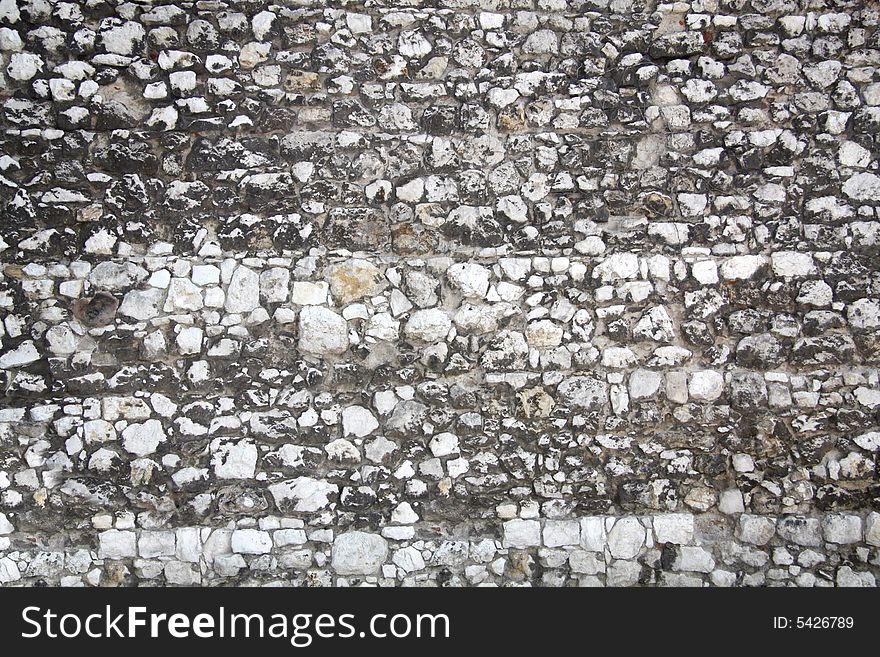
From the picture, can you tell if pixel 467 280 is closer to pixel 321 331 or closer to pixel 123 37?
pixel 321 331

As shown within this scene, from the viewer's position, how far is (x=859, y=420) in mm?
3414

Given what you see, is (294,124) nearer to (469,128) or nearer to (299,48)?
(299,48)

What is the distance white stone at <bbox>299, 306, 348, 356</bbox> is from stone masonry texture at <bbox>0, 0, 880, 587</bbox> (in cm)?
2

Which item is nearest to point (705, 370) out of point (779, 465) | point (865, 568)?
point (779, 465)

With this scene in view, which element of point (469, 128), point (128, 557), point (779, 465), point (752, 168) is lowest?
point (128, 557)

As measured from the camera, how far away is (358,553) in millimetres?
3342

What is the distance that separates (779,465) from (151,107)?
3.51 metres

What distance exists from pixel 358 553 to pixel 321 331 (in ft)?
3.54

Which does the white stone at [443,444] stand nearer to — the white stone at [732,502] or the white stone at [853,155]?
the white stone at [732,502]

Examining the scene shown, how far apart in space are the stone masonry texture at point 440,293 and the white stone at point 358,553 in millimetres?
14

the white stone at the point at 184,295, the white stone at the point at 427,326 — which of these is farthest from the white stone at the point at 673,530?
the white stone at the point at 184,295

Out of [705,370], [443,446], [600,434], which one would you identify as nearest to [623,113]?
[705,370]

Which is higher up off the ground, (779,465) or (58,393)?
(58,393)

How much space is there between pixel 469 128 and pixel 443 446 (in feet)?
5.09
